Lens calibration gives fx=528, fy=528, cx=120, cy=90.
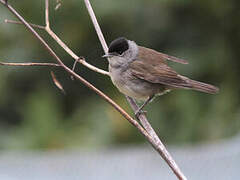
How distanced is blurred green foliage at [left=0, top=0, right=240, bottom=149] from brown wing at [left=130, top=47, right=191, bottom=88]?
1.02m

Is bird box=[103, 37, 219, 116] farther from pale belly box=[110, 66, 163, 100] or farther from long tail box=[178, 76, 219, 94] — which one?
long tail box=[178, 76, 219, 94]

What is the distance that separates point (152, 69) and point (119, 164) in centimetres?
110

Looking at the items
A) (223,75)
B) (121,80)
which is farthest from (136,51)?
(223,75)

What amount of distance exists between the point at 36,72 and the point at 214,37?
1.93 meters

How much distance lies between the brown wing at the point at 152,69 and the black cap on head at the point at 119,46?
14 centimetres

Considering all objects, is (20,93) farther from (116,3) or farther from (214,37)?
(214,37)

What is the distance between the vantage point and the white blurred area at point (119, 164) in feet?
15.0

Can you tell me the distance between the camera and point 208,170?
4566 millimetres

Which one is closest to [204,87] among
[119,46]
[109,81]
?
[119,46]

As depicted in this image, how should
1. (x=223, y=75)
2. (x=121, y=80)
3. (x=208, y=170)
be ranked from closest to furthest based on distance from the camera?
(x=121, y=80) < (x=208, y=170) < (x=223, y=75)

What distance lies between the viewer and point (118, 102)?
202 inches

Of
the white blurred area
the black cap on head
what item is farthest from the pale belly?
the white blurred area

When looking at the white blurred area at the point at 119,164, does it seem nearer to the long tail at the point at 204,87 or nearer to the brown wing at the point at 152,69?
the brown wing at the point at 152,69

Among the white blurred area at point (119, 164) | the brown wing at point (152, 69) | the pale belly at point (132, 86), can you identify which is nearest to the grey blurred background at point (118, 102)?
the white blurred area at point (119, 164)
